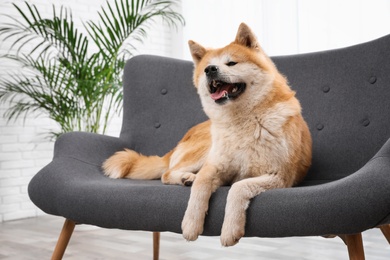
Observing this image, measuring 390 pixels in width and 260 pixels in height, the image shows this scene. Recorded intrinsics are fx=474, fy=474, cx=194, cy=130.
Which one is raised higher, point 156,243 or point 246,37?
point 246,37

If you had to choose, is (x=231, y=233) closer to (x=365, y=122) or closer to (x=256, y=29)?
(x=365, y=122)

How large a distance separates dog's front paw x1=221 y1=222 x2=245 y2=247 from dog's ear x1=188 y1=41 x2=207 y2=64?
2.36 feet

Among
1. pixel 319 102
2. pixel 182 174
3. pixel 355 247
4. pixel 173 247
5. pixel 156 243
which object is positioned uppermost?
pixel 319 102

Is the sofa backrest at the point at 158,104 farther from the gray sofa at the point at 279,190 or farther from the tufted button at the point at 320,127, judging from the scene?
the tufted button at the point at 320,127

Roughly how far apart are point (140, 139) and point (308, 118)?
2.61 feet

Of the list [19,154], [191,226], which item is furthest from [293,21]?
[191,226]

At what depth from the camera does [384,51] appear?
1910mm

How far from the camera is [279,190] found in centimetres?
131

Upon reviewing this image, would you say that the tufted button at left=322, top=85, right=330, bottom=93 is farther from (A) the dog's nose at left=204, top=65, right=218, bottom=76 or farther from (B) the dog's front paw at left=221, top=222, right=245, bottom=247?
(B) the dog's front paw at left=221, top=222, right=245, bottom=247

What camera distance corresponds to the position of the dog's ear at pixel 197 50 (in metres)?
1.72

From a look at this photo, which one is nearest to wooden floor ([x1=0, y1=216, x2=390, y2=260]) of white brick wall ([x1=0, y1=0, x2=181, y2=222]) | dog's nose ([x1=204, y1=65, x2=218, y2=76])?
white brick wall ([x1=0, y1=0, x2=181, y2=222])

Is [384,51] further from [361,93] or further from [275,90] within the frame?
[275,90]

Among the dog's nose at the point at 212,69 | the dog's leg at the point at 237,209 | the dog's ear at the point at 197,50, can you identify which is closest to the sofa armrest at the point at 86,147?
the dog's ear at the point at 197,50

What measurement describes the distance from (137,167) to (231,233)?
0.79m
